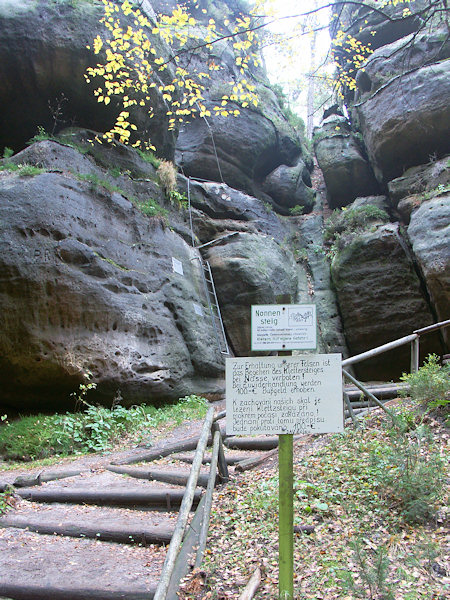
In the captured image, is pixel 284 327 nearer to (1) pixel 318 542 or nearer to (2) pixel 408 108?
(1) pixel 318 542

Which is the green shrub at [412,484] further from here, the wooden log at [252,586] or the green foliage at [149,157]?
the green foliage at [149,157]

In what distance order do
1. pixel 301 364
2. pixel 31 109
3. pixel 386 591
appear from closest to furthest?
pixel 386 591 < pixel 301 364 < pixel 31 109

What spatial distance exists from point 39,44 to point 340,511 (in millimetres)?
11803

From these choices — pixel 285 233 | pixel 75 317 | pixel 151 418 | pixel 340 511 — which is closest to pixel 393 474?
pixel 340 511

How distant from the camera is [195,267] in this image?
512 inches

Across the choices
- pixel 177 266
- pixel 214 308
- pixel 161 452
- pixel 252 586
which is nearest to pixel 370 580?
pixel 252 586

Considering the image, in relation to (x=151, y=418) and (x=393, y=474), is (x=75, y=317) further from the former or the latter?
(x=393, y=474)

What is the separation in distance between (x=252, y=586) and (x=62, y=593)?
58.9 inches

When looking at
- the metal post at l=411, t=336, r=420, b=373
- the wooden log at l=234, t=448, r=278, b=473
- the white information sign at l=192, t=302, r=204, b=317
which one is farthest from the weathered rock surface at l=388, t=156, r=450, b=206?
the wooden log at l=234, t=448, r=278, b=473

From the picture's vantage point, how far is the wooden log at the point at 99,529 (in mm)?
4219

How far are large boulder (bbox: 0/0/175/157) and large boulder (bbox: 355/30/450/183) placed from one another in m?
8.87

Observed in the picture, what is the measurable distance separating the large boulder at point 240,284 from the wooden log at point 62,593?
32.9ft

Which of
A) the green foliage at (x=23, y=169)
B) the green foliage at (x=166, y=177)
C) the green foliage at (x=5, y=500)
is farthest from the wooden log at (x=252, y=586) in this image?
the green foliage at (x=166, y=177)

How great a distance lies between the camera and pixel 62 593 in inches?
135
